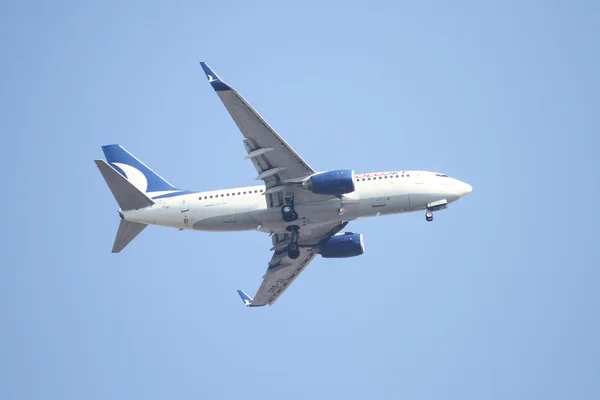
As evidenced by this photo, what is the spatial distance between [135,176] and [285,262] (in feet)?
47.2

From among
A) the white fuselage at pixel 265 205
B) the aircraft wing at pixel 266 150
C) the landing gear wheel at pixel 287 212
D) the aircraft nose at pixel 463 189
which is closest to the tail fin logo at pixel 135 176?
the white fuselage at pixel 265 205

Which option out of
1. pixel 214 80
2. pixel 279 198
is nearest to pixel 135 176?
pixel 279 198

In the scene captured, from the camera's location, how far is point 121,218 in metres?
68.7

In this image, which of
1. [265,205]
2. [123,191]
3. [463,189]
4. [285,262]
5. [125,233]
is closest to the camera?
[123,191]

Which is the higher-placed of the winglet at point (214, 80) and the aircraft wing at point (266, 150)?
the winglet at point (214, 80)

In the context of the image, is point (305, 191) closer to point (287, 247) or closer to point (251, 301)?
point (287, 247)

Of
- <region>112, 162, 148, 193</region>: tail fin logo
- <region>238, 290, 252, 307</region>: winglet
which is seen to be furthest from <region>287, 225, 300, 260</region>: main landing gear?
<region>112, 162, 148, 193</region>: tail fin logo

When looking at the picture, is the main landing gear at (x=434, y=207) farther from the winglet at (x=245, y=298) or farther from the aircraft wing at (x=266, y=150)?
the winglet at (x=245, y=298)

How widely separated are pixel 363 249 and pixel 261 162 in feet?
44.5

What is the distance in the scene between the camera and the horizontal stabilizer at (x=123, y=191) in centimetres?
6581

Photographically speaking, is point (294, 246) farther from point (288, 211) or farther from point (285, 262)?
point (288, 211)

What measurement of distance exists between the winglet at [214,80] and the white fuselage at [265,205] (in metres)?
10.0

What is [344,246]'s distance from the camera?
75.2 m

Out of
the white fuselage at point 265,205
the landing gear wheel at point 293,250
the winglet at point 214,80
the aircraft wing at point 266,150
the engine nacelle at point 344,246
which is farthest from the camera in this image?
the engine nacelle at point 344,246
